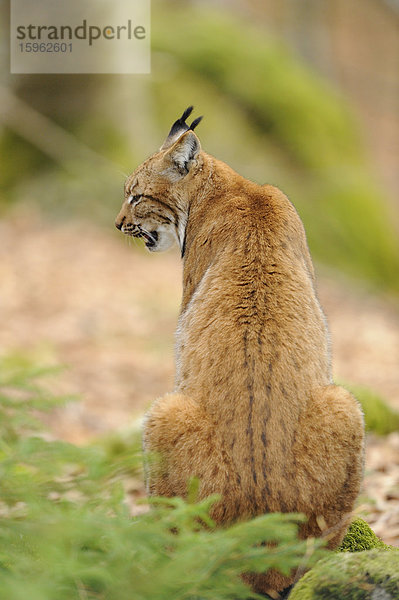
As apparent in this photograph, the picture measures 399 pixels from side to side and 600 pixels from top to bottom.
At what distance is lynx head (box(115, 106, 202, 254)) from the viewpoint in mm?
3908

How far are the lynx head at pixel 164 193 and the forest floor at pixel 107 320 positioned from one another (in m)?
2.35

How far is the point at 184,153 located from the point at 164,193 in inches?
9.4

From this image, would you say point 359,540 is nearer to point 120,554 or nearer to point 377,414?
point 120,554

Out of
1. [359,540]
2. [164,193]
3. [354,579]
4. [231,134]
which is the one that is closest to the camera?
[354,579]

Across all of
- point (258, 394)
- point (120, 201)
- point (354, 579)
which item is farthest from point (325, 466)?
point (120, 201)

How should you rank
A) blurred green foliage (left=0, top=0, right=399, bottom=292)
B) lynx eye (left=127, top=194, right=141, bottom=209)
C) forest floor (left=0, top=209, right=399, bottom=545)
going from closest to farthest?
1. lynx eye (left=127, top=194, right=141, bottom=209)
2. forest floor (left=0, top=209, right=399, bottom=545)
3. blurred green foliage (left=0, top=0, right=399, bottom=292)

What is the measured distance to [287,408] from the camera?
2967mm

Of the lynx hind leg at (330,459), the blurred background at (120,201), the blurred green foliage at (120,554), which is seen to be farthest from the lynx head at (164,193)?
the blurred background at (120,201)

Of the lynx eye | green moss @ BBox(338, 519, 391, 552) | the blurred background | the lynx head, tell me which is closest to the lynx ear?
the lynx head

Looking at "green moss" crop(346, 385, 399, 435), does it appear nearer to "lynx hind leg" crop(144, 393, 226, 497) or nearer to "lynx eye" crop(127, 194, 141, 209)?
"lynx eye" crop(127, 194, 141, 209)

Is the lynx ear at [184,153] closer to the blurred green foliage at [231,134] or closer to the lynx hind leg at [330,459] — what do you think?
the lynx hind leg at [330,459]

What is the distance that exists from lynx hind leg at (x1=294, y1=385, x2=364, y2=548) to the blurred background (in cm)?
124

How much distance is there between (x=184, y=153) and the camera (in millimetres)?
3889

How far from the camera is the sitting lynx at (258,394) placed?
2906 millimetres
